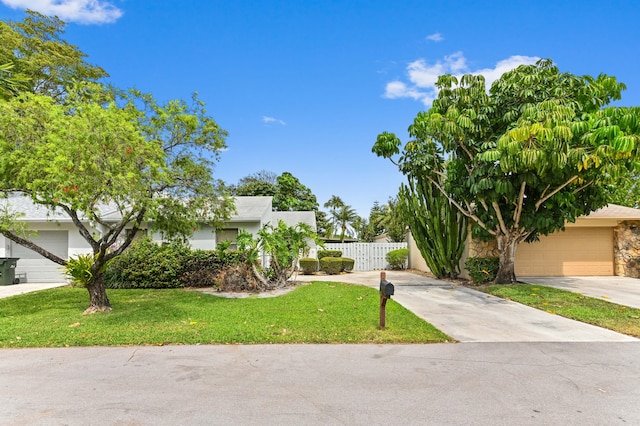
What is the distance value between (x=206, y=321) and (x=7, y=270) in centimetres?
1151

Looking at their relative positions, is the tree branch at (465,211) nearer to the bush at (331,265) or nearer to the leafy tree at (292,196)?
the bush at (331,265)

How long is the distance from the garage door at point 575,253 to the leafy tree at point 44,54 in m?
23.9

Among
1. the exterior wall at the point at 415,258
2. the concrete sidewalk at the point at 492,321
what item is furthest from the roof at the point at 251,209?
the exterior wall at the point at 415,258

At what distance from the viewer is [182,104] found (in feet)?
28.2

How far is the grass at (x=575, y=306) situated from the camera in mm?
6969

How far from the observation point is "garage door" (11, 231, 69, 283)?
49.5ft

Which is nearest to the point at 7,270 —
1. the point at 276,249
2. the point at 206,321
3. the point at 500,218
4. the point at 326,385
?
the point at 276,249

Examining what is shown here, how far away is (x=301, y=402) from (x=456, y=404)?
148cm

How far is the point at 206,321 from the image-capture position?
23.5 feet

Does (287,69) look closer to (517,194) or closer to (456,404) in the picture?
(517,194)

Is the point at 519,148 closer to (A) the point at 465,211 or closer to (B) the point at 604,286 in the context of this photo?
(A) the point at 465,211

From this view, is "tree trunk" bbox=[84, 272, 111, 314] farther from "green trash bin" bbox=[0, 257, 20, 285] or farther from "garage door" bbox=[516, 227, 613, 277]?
"garage door" bbox=[516, 227, 613, 277]

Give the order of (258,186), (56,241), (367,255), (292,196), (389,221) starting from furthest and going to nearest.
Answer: (292,196)
(389,221)
(258,186)
(367,255)
(56,241)

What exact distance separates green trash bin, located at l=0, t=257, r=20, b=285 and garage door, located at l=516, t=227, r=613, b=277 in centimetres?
1929
